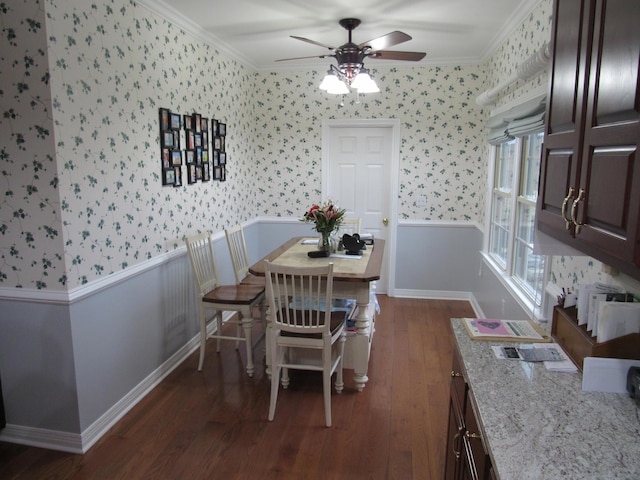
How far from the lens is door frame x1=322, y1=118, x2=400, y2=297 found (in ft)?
16.7

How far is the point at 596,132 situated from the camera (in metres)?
1.23

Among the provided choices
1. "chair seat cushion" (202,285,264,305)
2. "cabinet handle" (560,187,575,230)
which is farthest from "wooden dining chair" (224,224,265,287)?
"cabinet handle" (560,187,575,230)

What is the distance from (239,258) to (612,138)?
3431 mm

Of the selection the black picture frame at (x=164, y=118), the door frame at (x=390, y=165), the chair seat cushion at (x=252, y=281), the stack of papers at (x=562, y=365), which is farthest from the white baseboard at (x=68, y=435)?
the door frame at (x=390, y=165)

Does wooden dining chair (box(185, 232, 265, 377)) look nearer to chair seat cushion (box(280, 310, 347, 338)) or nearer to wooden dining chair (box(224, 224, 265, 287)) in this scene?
wooden dining chair (box(224, 224, 265, 287))

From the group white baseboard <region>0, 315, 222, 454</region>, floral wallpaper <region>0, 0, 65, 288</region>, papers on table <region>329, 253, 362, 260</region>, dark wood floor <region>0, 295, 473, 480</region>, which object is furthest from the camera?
papers on table <region>329, 253, 362, 260</region>

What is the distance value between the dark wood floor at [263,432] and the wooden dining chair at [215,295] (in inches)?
10.8

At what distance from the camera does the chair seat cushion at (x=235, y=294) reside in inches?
132

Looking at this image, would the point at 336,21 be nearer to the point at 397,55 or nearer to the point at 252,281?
the point at 397,55

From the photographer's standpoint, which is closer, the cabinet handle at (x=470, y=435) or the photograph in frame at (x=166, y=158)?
the cabinet handle at (x=470, y=435)

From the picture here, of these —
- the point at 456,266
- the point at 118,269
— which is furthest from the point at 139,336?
the point at 456,266

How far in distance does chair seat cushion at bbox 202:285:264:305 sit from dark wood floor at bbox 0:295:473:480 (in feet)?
1.84

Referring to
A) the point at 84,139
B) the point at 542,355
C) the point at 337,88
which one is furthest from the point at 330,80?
the point at 542,355

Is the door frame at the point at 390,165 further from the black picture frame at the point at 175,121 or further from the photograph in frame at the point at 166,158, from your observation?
the photograph in frame at the point at 166,158
